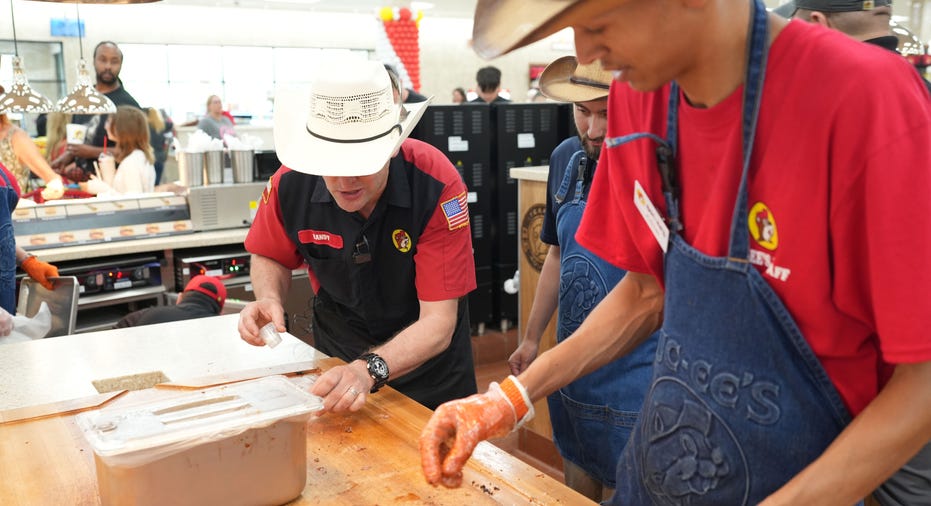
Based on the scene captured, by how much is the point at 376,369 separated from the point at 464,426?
1.99ft

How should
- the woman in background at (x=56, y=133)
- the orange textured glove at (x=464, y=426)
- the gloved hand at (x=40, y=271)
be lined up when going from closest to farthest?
the orange textured glove at (x=464, y=426) < the gloved hand at (x=40, y=271) < the woman in background at (x=56, y=133)

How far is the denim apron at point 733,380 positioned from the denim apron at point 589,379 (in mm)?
801

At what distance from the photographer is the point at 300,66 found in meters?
16.0

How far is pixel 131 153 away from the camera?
534 centimetres

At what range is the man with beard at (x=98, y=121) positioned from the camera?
5633mm

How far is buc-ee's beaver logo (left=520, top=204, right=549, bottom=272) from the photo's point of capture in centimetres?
385

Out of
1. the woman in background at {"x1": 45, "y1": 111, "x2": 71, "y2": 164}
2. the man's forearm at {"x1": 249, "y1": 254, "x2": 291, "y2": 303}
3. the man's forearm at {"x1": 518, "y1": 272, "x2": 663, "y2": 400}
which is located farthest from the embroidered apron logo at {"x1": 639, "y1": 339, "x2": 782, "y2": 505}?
the woman in background at {"x1": 45, "y1": 111, "x2": 71, "y2": 164}

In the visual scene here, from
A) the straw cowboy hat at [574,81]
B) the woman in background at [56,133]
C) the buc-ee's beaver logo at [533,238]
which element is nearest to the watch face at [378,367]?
the straw cowboy hat at [574,81]

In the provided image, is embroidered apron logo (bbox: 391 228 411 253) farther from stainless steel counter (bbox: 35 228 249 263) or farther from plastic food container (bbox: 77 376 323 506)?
stainless steel counter (bbox: 35 228 249 263)

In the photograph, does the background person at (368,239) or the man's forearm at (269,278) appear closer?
the background person at (368,239)

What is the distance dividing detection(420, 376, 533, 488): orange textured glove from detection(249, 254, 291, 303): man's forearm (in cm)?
109

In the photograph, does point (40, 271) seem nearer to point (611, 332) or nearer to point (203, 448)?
point (203, 448)

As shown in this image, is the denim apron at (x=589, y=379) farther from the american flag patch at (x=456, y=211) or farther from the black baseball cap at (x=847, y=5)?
the black baseball cap at (x=847, y=5)

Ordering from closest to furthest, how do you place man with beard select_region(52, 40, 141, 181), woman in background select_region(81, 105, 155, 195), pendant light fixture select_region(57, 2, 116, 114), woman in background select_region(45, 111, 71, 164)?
pendant light fixture select_region(57, 2, 116, 114) → woman in background select_region(81, 105, 155, 195) → man with beard select_region(52, 40, 141, 181) → woman in background select_region(45, 111, 71, 164)
